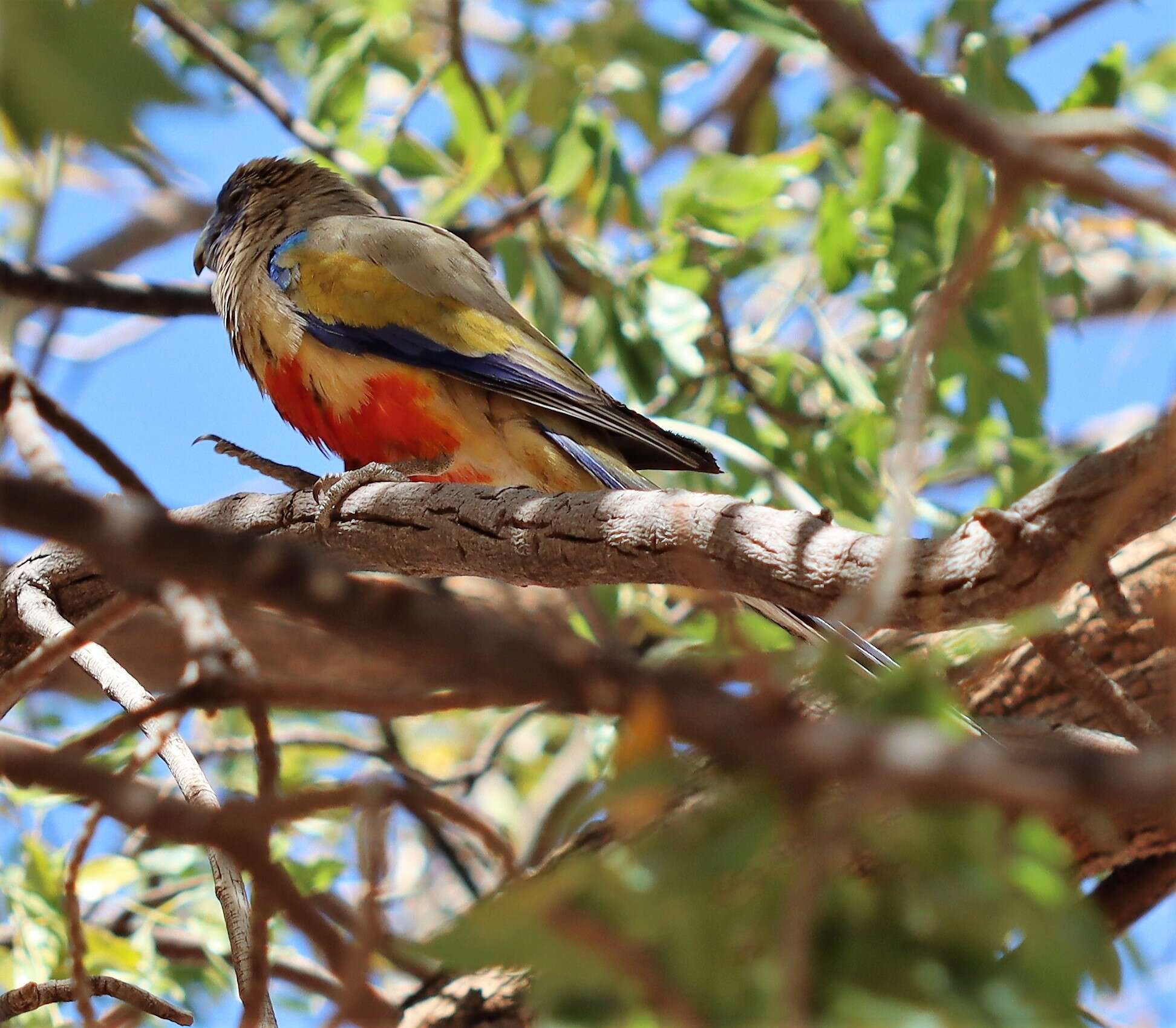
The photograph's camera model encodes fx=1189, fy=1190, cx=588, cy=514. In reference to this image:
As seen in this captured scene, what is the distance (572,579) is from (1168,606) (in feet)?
5.37

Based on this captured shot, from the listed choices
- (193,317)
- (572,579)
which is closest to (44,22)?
Result: (572,579)

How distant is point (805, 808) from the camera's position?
1.39 m

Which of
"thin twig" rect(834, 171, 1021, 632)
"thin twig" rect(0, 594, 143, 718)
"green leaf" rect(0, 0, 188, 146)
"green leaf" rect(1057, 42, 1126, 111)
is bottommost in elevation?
"thin twig" rect(834, 171, 1021, 632)

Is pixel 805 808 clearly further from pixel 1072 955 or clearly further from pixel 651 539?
pixel 651 539

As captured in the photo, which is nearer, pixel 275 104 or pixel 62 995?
pixel 62 995

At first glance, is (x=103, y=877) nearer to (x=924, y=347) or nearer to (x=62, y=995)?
(x=62, y=995)

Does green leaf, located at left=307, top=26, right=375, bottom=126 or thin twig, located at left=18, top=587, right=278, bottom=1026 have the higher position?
green leaf, located at left=307, top=26, right=375, bottom=126

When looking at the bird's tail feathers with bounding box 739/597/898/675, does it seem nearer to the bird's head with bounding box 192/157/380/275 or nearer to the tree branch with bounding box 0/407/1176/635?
the tree branch with bounding box 0/407/1176/635

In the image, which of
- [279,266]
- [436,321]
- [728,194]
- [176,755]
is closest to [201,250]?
[279,266]

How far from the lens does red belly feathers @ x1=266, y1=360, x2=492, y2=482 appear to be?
14.7 feet

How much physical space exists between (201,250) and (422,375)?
1.98m

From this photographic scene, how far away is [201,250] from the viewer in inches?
229

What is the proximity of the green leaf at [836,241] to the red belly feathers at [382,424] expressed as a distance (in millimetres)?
1730

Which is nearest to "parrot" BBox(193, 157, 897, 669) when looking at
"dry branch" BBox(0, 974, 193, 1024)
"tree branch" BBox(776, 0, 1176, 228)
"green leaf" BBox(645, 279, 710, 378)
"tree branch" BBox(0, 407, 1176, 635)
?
"green leaf" BBox(645, 279, 710, 378)
